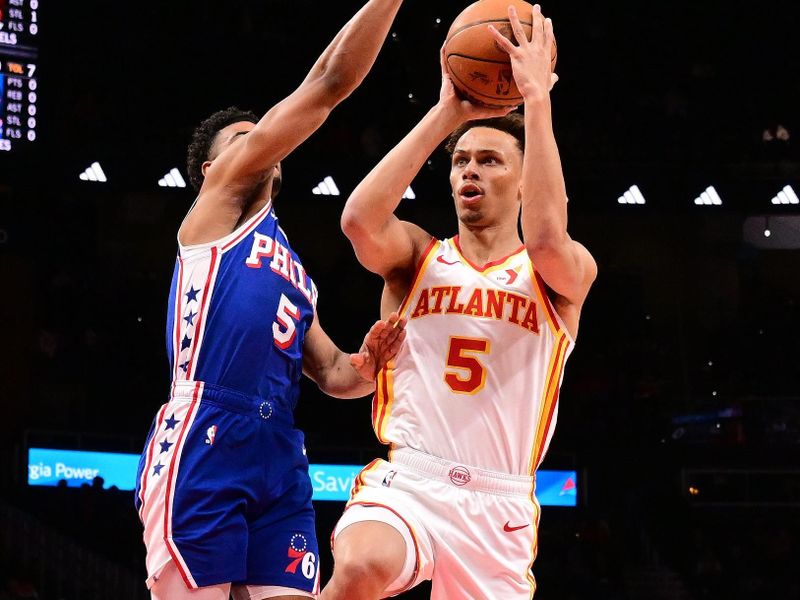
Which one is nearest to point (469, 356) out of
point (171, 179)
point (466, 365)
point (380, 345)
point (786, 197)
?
point (466, 365)

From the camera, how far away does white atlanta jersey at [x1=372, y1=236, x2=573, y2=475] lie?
13.1ft

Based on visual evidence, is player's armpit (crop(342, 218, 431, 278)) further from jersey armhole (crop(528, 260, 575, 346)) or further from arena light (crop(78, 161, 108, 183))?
arena light (crop(78, 161, 108, 183))

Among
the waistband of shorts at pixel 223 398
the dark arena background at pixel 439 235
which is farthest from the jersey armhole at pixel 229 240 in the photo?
the dark arena background at pixel 439 235

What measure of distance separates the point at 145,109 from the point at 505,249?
10995 mm

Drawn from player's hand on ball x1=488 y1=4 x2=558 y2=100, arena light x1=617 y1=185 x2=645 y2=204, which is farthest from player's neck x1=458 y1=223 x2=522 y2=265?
arena light x1=617 y1=185 x2=645 y2=204

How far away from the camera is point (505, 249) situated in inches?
171

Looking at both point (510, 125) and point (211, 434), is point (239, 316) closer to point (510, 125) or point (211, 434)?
point (211, 434)

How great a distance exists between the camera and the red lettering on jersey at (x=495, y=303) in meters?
4.09

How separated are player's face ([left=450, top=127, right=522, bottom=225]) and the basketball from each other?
25cm

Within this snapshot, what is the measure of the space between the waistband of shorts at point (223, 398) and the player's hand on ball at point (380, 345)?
45 centimetres

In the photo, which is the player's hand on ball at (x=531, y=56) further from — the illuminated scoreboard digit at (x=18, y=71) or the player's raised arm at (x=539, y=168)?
the illuminated scoreboard digit at (x=18, y=71)

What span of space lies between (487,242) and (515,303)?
33 cm

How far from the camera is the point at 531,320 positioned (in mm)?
4113

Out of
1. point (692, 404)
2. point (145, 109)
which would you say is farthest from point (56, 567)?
point (692, 404)
